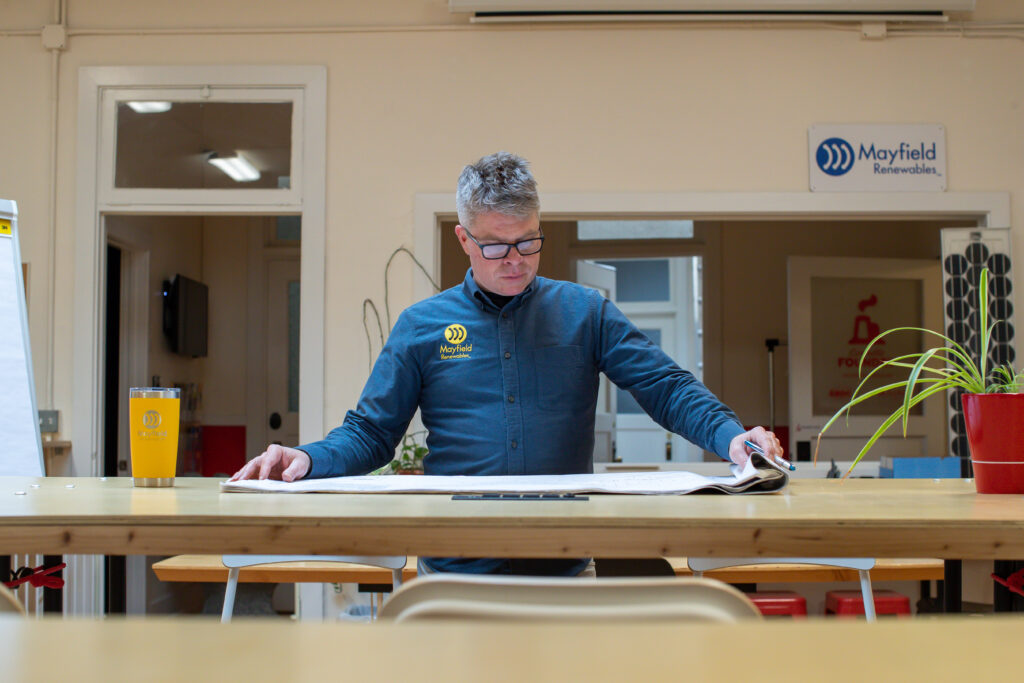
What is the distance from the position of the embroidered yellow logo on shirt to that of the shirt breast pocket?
152mm

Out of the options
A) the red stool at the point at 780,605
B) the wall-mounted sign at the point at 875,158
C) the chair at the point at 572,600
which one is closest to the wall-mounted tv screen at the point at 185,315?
the wall-mounted sign at the point at 875,158

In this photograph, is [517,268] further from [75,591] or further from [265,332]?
[265,332]

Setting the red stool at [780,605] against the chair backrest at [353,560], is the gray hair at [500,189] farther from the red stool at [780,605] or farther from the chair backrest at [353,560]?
the red stool at [780,605]

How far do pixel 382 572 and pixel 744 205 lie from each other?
239 centimetres

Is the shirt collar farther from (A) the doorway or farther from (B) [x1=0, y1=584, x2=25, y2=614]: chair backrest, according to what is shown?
(A) the doorway

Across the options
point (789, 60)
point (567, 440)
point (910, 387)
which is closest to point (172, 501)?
point (567, 440)

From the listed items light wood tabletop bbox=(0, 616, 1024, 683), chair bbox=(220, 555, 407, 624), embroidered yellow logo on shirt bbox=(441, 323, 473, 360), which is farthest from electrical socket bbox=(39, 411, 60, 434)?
light wood tabletop bbox=(0, 616, 1024, 683)

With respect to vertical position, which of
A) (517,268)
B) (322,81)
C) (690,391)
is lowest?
(690,391)

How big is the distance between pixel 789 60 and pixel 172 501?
371 centimetres

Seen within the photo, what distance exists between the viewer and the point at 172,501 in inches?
53.3

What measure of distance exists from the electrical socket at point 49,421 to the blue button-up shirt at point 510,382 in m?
2.77

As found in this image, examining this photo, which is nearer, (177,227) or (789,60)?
(789,60)

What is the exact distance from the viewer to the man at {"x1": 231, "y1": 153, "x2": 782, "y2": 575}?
1928mm

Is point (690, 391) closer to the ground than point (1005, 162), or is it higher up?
closer to the ground
